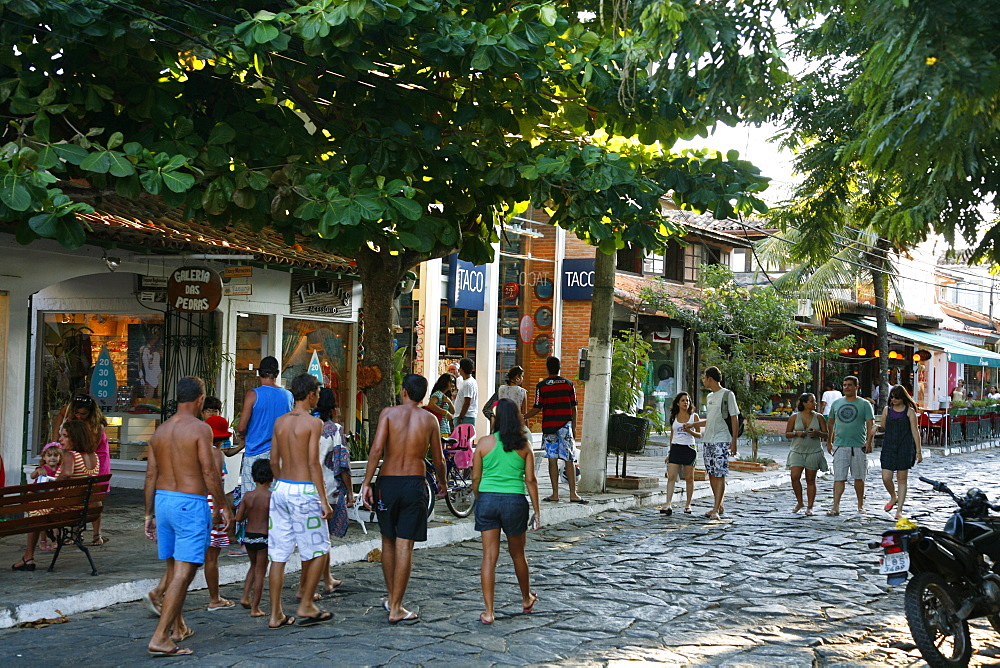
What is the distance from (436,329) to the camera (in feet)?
64.2

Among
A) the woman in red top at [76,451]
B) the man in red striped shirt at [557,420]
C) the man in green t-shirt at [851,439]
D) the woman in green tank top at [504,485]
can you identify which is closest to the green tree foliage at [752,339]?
the man in green t-shirt at [851,439]

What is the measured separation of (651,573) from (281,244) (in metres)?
6.95

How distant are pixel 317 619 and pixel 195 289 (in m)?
5.80

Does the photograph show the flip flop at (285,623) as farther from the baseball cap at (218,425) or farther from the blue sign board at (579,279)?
the blue sign board at (579,279)

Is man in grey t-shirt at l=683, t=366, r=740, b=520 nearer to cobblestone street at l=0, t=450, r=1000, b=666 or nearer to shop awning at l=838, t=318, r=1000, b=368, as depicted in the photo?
cobblestone street at l=0, t=450, r=1000, b=666

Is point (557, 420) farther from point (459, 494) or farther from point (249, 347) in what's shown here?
point (249, 347)

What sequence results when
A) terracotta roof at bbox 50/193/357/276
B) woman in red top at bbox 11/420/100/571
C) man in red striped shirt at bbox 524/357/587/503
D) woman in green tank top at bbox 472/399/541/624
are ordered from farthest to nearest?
man in red striped shirt at bbox 524/357/587/503 < terracotta roof at bbox 50/193/357/276 < woman in red top at bbox 11/420/100/571 < woman in green tank top at bbox 472/399/541/624

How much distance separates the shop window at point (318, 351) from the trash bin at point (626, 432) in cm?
430

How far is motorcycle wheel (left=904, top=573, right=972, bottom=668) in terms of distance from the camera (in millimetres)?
6344

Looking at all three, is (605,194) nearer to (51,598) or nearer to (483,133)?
(483,133)

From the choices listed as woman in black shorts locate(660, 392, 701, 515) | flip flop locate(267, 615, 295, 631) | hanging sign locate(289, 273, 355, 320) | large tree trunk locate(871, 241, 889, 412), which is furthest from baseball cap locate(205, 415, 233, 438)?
large tree trunk locate(871, 241, 889, 412)

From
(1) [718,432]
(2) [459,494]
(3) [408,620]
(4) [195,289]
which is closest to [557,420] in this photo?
(2) [459,494]

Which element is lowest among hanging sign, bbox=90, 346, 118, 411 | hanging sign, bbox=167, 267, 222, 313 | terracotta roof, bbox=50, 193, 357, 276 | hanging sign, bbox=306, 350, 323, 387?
hanging sign, bbox=90, 346, 118, 411

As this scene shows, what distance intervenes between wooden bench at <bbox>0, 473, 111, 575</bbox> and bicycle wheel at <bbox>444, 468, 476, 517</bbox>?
14.1ft
